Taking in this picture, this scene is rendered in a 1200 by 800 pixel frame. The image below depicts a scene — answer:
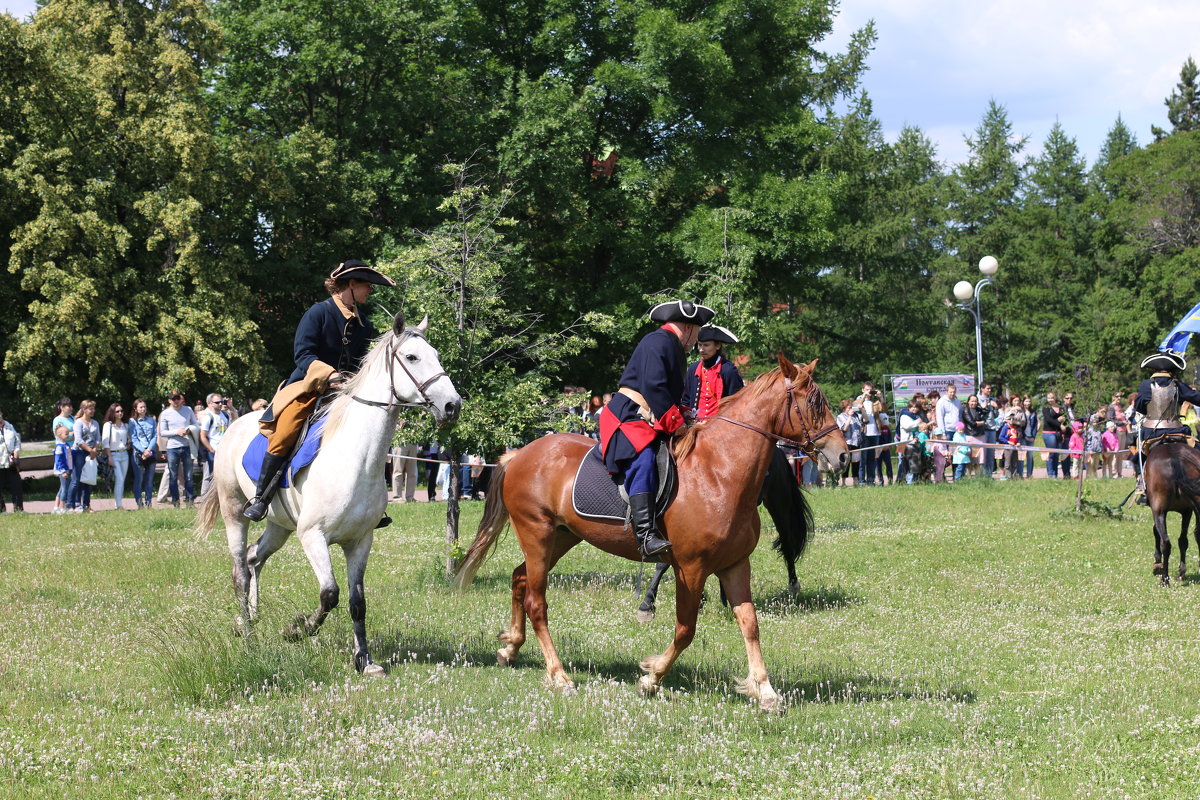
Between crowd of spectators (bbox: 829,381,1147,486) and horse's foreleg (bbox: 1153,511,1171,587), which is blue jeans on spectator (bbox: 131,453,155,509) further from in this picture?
horse's foreleg (bbox: 1153,511,1171,587)

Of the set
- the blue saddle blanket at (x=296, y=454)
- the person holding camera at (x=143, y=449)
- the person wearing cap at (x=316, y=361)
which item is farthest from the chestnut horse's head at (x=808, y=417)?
the person holding camera at (x=143, y=449)

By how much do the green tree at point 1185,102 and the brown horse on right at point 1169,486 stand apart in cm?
8142

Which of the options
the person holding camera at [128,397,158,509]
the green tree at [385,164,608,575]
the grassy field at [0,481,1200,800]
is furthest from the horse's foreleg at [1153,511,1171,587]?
the person holding camera at [128,397,158,509]

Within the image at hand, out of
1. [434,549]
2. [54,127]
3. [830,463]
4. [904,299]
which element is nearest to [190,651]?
[830,463]

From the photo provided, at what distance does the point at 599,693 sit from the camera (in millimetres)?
8406

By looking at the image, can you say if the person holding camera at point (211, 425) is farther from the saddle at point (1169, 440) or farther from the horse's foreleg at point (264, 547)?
the saddle at point (1169, 440)

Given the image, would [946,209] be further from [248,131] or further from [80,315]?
[80,315]

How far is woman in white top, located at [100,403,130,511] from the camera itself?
24.1m

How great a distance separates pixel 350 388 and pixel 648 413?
2.59 meters

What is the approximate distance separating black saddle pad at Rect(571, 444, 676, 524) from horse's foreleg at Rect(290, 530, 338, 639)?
6.71 feet

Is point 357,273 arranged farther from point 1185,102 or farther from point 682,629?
point 1185,102

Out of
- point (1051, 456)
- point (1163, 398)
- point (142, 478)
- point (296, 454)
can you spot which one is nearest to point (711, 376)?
point (296, 454)

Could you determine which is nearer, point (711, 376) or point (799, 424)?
point (799, 424)

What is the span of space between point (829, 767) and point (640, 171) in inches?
1106
